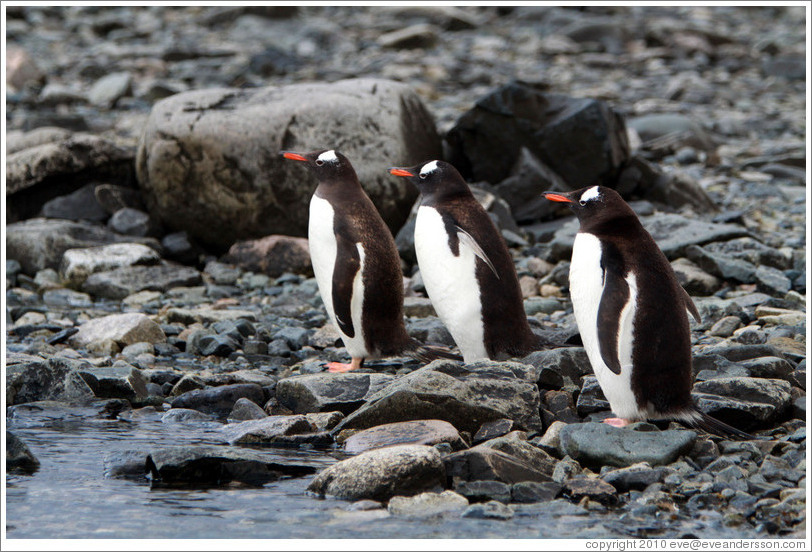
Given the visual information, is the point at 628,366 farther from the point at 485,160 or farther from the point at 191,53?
the point at 191,53

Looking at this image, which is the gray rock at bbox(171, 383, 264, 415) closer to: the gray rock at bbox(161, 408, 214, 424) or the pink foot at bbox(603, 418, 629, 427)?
the gray rock at bbox(161, 408, 214, 424)

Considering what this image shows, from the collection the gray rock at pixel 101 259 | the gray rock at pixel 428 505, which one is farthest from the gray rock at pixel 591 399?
the gray rock at pixel 101 259

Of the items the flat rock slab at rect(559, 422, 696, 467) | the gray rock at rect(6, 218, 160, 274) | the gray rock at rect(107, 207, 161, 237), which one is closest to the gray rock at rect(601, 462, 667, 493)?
the flat rock slab at rect(559, 422, 696, 467)

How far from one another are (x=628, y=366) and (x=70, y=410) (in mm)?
2728

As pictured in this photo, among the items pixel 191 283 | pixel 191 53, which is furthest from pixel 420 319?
pixel 191 53

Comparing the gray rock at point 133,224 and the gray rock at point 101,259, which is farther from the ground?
the gray rock at point 133,224

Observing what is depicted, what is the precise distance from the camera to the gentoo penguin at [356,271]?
5.59 metres

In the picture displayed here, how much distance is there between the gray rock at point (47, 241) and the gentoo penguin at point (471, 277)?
13.8ft

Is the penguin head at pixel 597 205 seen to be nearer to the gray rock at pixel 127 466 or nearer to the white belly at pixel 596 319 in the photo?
the white belly at pixel 596 319

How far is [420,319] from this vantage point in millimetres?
6840

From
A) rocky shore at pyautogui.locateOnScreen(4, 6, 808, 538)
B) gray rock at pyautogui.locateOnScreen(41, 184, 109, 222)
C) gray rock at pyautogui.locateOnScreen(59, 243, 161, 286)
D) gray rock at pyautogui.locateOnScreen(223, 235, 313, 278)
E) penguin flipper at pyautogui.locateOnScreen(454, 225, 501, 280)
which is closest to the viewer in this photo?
rocky shore at pyautogui.locateOnScreen(4, 6, 808, 538)

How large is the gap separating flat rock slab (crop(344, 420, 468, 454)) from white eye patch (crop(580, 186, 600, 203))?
A: 119 centimetres

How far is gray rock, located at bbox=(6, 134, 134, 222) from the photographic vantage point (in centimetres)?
946

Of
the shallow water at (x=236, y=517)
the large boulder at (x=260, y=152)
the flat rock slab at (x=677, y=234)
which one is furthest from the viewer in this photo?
the large boulder at (x=260, y=152)
